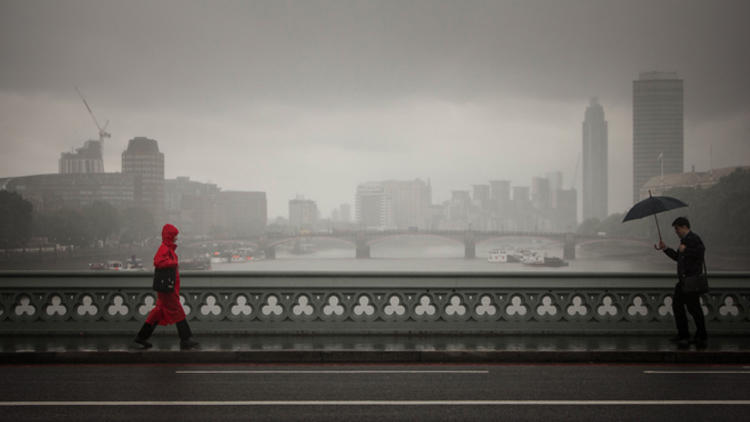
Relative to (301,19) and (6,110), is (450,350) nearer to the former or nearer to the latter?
(6,110)

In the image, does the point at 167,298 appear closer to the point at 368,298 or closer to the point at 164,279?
the point at 164,279

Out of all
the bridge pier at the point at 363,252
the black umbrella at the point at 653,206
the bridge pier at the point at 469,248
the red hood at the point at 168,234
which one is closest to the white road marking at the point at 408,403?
the red hood at the point at 168,234

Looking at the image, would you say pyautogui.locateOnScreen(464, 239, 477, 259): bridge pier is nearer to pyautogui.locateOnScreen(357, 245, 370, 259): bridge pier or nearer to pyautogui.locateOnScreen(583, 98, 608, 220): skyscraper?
pyautogui.locateOnScreen(357, 245, 370, 259): bridge pier

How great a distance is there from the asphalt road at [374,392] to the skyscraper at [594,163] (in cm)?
5459

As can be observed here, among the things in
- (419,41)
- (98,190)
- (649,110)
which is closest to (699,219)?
(649,110)

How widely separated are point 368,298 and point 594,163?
5603cm

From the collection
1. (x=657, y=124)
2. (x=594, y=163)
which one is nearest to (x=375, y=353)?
(x=657, y=124)

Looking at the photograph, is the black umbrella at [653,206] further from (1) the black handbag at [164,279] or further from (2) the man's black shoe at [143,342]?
(2) the man's black shoe at [143,342]

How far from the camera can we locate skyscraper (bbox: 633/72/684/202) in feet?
134

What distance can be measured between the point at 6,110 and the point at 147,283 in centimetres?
3462

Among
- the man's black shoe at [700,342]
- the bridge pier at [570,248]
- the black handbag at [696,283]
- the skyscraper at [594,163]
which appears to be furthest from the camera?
the skyscraper at [594,163]

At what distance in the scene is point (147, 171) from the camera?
61.0m

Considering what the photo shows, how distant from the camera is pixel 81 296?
10047 mm

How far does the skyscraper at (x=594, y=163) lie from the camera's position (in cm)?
5978
